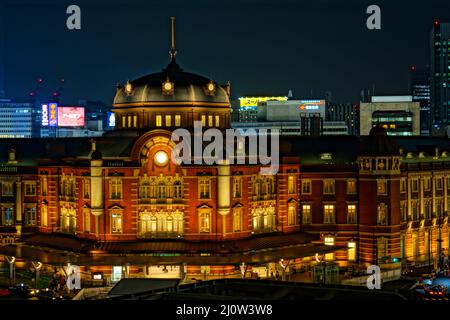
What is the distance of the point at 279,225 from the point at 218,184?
899cm

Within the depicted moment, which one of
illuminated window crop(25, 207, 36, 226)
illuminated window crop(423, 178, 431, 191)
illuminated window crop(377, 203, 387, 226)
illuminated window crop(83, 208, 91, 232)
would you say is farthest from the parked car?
illuminated window crop(25, 207, 36, 226)

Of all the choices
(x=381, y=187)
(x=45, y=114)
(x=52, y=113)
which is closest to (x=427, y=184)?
(x=381, y=187)

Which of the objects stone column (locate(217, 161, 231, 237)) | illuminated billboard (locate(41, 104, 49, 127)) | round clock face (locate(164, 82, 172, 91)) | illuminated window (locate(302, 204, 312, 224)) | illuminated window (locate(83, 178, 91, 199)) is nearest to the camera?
stone column (locate(217, 161, 231, 237))

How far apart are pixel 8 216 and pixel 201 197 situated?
→ 2162 cm

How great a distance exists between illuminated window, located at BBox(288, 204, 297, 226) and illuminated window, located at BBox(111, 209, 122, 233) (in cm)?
1596

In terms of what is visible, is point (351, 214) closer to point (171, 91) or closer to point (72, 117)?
point (171, 91)

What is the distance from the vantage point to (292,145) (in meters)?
97.9

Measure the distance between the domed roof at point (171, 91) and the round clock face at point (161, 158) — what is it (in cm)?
708

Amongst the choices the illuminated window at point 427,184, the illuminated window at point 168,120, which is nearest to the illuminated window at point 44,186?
the illuminated window at point 168,120

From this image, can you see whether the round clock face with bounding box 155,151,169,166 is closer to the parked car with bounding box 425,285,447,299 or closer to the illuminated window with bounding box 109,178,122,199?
the illuminated window with bounding box 109,178,122,199

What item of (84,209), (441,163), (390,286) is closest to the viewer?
(390,286)

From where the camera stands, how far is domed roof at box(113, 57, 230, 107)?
299 ft

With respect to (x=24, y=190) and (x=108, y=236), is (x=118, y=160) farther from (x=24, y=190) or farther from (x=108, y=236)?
(x=24, y=190)

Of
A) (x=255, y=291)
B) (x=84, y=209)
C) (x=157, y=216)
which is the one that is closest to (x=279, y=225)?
(x=157, y=216)
